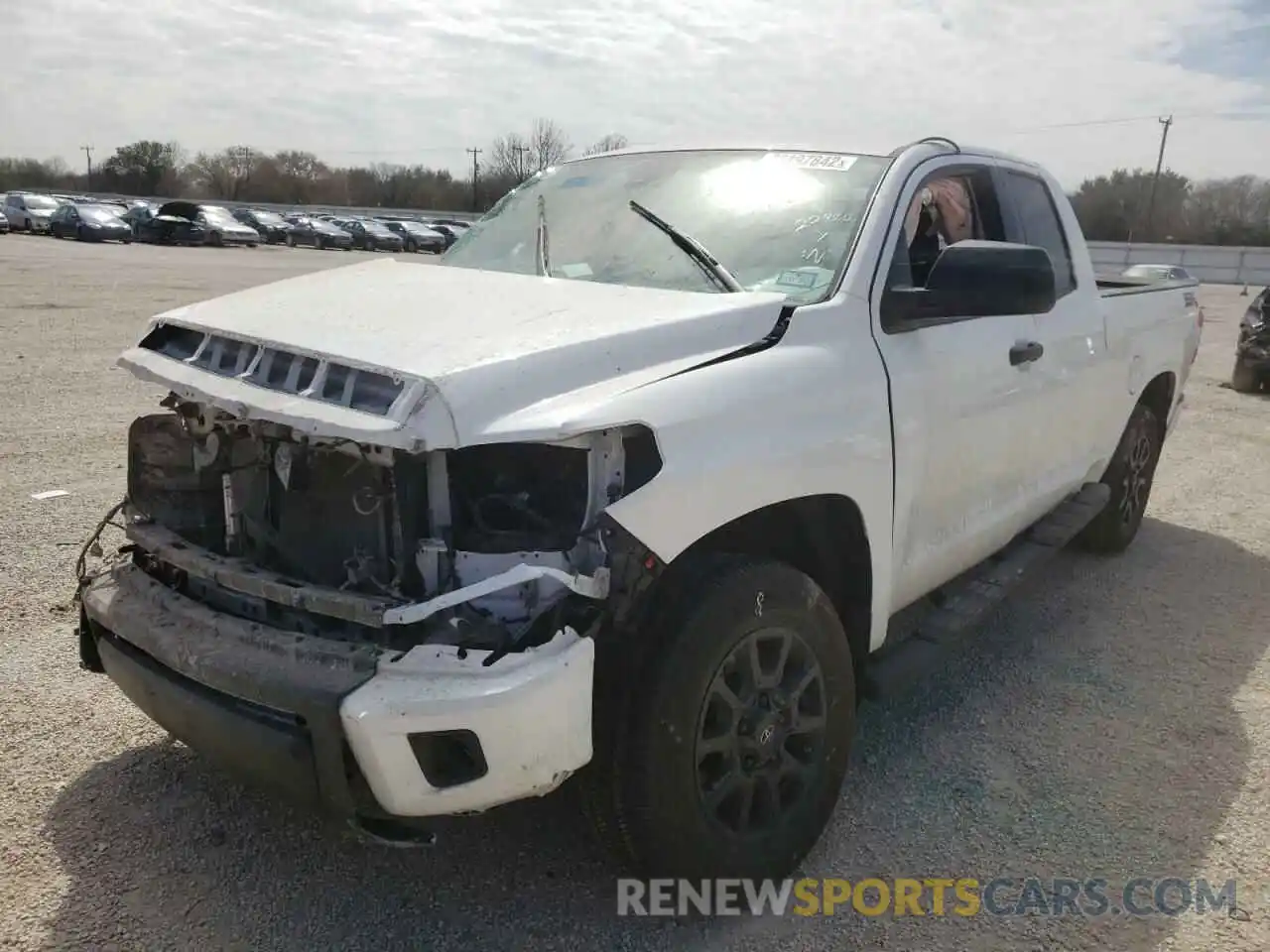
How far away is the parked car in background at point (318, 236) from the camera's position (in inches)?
1737

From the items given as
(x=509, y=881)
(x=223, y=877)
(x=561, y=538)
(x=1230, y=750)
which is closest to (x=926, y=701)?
(x=1230, y=750)

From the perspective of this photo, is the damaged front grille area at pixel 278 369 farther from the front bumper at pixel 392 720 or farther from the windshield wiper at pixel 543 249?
the windshield wiper at pixel 543 249

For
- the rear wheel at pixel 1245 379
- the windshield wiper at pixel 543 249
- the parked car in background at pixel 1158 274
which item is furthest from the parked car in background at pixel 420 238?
the windshield wiper at pixel 543 249

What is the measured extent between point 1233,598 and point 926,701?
2275mm

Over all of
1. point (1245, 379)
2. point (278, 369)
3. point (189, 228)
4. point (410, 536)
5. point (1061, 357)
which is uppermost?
point (278, 369)

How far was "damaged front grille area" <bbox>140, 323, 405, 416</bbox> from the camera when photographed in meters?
2.27

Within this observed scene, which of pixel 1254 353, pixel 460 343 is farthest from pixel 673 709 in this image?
pixel 1254 353

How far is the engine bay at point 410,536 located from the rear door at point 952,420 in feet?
3.72

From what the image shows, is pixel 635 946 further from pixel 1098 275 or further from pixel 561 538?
pixel 1098 275

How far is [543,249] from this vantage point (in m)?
3.63

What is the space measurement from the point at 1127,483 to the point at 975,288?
3126 mm

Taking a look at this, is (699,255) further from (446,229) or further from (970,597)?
(446,229)

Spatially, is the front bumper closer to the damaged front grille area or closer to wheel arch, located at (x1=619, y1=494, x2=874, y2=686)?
the damaged front grille area

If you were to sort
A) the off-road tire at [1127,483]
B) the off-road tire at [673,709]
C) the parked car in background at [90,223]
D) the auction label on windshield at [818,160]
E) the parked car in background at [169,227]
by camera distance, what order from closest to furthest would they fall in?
the off-road tire at [673,709]
the auction label on windshield at [818,160]
the off-road tire at [1127,483]
the parked car in background at [90,223]
the parked car in background at [169,227]
